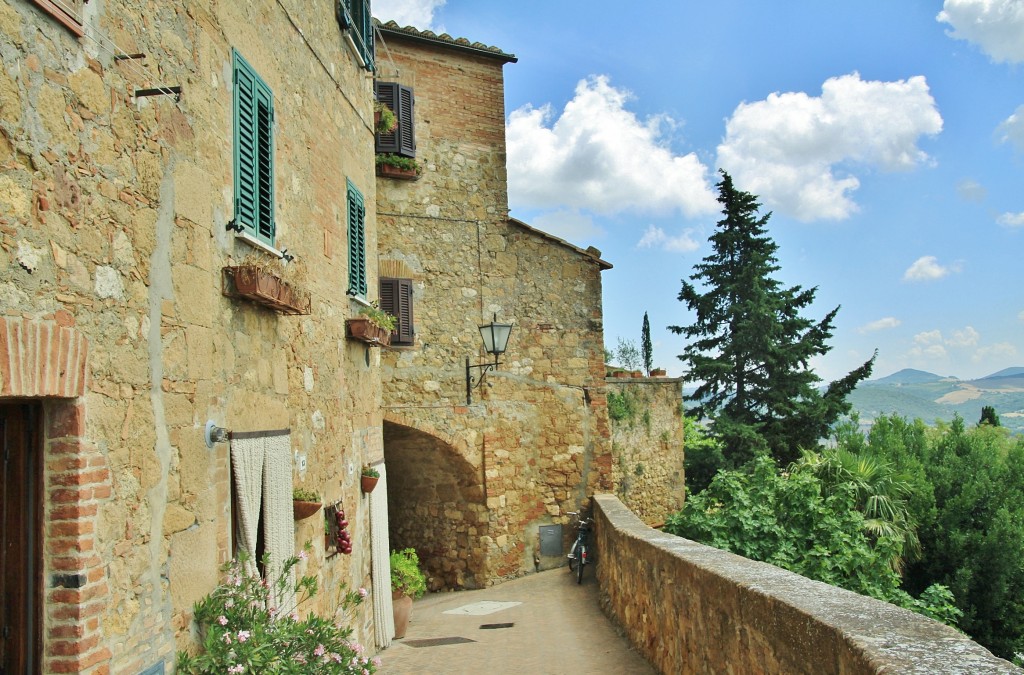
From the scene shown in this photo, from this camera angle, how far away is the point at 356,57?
8.38 meters

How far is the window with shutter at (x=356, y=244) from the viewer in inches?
317

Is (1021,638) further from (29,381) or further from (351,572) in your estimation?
(29,381)

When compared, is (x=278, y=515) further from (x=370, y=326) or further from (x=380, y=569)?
(x=380, y=569)

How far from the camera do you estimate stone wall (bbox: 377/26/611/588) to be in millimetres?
12383

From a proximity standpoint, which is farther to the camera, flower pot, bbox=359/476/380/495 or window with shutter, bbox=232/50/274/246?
flower pot, bbox=359/476/380/495

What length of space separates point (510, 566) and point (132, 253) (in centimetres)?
1007

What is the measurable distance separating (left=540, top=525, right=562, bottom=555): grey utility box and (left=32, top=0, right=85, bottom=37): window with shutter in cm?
1090

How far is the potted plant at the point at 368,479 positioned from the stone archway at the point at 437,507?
364cm

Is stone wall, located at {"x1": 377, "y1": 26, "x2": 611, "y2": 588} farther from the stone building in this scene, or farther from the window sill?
the window sill

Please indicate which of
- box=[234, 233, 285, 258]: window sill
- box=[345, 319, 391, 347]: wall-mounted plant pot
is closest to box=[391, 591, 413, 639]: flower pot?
box=[345, 319, 391, 347]: wall-mounted plant pot

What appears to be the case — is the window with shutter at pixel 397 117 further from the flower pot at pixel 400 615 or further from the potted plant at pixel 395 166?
Result: the flower pot at pixel 400 615

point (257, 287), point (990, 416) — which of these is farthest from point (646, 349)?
point (257, 287)

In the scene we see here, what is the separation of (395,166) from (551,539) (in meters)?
6.59

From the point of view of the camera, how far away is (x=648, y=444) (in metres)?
15.7
